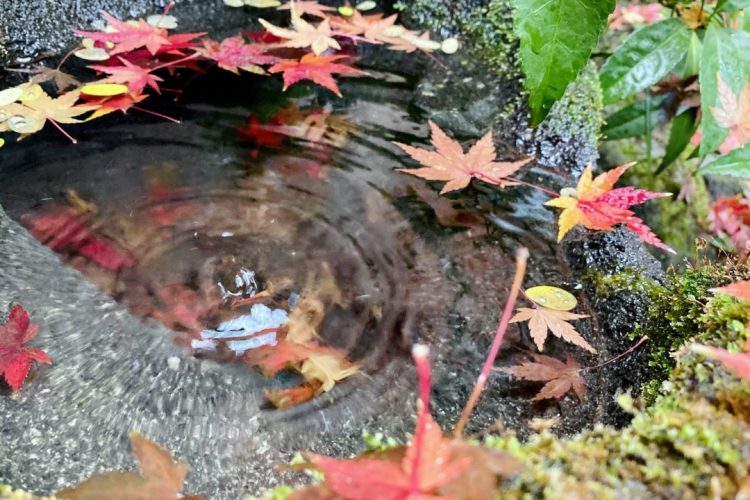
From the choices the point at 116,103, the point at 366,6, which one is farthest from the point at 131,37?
the point at 366,6

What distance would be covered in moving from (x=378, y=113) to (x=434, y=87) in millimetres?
271

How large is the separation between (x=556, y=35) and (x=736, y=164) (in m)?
0.52

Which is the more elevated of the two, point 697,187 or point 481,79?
point 481,79

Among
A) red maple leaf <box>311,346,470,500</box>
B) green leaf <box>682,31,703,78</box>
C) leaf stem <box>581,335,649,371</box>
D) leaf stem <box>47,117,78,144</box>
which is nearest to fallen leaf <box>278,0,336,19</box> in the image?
leaf stem <box>47,117,78,144</box>

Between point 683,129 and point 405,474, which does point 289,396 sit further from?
point 683,129

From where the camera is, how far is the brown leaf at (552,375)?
1334 mm

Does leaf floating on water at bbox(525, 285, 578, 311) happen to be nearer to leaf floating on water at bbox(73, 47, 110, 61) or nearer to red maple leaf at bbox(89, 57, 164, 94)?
red maple leaf at bbox(89, 57, 164, 94)

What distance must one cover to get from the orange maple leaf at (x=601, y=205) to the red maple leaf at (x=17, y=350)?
4.14 feet

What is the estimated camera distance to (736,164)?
139cm

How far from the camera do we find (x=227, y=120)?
210 cm

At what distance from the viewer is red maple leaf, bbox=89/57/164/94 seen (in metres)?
2.00

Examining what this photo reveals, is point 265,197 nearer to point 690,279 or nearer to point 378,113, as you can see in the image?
point 378,113

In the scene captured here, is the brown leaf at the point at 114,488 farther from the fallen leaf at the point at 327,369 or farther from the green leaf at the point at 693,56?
the green leaf at the point at 693,56

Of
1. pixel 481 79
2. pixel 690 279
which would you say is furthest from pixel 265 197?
pixel 690 279
